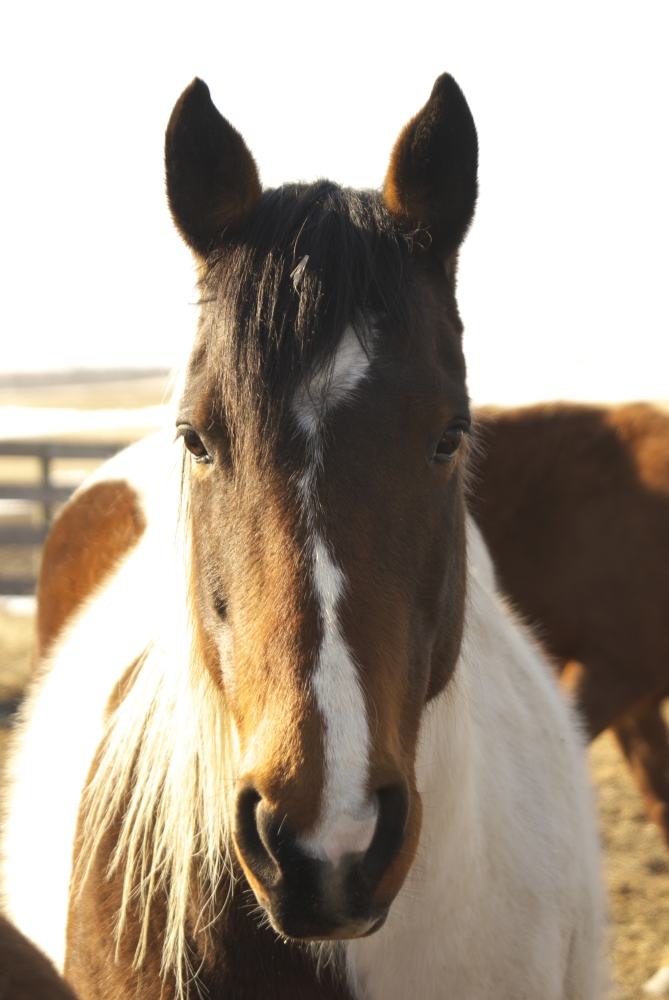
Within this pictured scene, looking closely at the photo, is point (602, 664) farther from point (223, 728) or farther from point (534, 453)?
point (223, 728)

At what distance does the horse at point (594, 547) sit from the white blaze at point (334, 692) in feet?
9.35

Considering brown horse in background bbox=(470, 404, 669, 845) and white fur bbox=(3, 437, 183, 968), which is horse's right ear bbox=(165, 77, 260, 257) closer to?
white fur bbox=(3, 437, 183, 968)

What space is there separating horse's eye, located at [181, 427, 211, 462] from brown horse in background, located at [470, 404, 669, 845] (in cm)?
279

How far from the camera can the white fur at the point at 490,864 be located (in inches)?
68.1

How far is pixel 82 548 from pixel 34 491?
222 inches

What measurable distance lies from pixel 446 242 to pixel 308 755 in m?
1.07

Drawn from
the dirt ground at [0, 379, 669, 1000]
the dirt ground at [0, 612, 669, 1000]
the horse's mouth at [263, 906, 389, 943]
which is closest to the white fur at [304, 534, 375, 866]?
the horse's mouth at [263, 906, 389, 943]

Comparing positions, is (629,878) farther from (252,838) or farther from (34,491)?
(34,491)

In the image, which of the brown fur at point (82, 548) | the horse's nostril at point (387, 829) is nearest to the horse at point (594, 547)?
the brown fur at point (82, 548)

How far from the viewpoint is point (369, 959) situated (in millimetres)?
1697

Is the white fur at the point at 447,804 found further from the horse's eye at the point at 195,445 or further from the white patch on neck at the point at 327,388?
the horse's eye at the point at 195,445

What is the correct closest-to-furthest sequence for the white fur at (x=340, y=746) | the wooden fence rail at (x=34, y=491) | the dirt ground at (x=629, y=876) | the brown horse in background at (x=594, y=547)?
the white fur at (x=340, y=746)
the dirt ground at (x=629, y=876)
the brown horse in background at (x=594, y=547)
the wooden fence rail at (x=34, y=491)

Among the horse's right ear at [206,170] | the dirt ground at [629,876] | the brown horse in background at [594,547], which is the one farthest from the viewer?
the brown horse in background at [594,547]

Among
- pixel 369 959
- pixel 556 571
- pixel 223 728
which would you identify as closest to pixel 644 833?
pixel 556 571
